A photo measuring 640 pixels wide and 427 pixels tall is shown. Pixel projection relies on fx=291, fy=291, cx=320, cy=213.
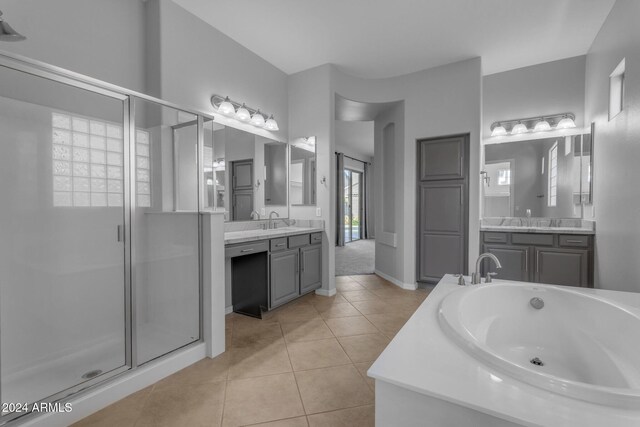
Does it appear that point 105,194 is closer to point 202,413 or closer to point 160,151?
point 160,151

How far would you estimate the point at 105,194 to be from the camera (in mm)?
2156

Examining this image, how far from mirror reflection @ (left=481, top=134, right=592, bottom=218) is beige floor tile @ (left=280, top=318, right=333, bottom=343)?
279 cm

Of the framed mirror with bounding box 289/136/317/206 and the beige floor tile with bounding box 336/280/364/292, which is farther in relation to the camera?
the beige floor tile with bounding box 336/280/364/292

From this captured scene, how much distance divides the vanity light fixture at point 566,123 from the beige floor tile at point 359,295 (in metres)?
3.16

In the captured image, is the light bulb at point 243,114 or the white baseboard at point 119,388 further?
the light bulb at point 243,114

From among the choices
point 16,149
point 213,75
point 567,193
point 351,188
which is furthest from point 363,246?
point 16,149

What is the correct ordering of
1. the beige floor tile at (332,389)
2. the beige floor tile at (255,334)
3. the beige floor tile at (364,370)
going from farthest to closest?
the beige floor tile at (255,334) < the beige floor tile at (364,370) < the beige floor tile at (332,389)

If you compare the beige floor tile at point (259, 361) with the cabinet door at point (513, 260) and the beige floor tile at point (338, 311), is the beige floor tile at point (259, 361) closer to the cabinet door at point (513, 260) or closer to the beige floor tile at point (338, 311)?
the beige floor tile at point (338, 311)

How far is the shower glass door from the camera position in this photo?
1745 millimetres

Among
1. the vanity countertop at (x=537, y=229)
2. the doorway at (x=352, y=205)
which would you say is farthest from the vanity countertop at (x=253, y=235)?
the doorway at (x=352, y=205)

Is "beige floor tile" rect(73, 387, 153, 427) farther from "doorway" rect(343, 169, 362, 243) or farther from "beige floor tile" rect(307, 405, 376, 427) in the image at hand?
"doorway" rect(343, 169, 362, 243)

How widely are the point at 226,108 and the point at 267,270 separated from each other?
171 cm

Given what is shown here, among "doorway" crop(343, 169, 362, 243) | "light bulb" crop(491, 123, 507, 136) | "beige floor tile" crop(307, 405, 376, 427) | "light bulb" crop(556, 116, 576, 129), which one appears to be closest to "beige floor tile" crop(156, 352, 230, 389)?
"beige floor tile" crop(307, 405, 376, 427)

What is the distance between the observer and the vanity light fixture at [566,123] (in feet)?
11.8
